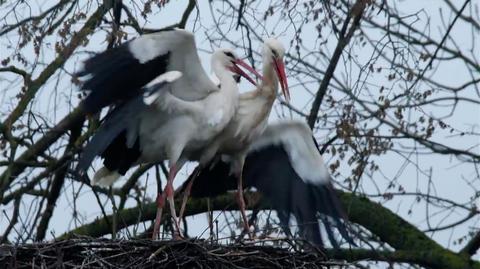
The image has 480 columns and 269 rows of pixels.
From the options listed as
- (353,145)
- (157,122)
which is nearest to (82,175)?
(157,122)

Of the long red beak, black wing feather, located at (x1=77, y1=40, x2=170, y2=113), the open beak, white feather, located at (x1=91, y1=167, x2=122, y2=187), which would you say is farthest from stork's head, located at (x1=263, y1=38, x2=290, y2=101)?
white feather, located at (x1=91, y1=167, x2=122, y2=187)

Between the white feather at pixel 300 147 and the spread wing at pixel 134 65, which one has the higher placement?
the spread wing at pixel 134 65

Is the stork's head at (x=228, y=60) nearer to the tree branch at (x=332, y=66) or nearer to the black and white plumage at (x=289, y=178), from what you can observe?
the black and white plumage at (x=289, y=178)

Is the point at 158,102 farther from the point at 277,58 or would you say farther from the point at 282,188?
the point at 282,188

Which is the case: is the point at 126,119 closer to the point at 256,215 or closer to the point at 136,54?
the point at 136,54

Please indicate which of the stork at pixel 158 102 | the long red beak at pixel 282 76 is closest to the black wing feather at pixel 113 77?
the stork at pixel 158 102

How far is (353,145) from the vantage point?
438 inches

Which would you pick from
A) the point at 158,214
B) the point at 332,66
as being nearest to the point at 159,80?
the point at 158,214

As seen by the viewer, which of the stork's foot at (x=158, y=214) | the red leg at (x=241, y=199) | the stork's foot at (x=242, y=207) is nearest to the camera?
the stork's foot at (x=158, y=214)

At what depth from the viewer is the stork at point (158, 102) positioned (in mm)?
10062

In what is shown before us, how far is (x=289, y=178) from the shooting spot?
11.1 metres

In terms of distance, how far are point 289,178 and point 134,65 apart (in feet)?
5.03

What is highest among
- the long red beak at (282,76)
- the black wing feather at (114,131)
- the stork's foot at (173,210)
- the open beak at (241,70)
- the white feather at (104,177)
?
the open beak at (241,70)

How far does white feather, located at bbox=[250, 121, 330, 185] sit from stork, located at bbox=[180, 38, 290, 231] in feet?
0.95
